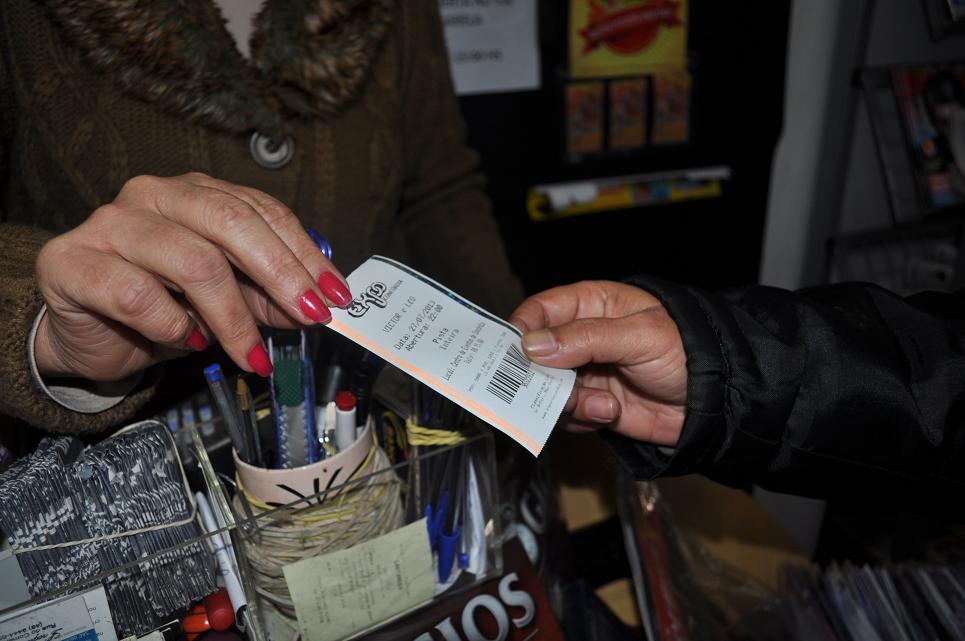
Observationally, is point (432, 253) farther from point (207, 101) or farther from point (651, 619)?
point (651, 619)

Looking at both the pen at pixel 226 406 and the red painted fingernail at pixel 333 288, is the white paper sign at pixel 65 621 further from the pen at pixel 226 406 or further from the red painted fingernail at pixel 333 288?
the red painted fingernail at pixel 333 288

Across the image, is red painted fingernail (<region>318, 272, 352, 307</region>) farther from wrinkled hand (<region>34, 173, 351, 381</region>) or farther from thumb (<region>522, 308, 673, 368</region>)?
thumb (<region>522, 308, 673, 368</region>)

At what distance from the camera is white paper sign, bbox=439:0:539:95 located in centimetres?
107

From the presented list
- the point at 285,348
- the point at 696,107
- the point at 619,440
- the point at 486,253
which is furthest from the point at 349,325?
the point at 696,107

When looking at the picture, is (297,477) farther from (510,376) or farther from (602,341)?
(602,341)

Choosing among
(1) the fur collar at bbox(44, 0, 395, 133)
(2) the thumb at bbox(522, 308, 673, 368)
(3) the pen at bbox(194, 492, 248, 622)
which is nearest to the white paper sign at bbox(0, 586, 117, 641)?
(3) the pen at bbox(194, 492, 248, 622)

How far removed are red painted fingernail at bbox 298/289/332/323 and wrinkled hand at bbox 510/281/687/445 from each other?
160 millimetres

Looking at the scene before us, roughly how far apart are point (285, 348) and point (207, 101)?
0.97ft

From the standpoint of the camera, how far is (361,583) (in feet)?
1.37

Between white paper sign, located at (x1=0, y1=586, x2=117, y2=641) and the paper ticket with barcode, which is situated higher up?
the paper ticket with barcode

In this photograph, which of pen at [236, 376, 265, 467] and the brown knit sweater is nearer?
→ pen at [236, 376, 265, 467]

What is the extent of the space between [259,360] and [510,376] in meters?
0.17

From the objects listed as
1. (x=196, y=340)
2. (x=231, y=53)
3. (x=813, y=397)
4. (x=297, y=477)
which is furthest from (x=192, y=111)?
(x=813, y=397)

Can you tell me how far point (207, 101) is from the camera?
0.60 meters
